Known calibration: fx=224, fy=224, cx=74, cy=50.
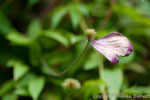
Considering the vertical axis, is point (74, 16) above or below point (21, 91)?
above

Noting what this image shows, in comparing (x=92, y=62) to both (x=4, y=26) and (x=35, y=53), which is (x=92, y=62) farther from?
(x=4, y=26)

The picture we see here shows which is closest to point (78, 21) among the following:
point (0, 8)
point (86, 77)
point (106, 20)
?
point (106, 20)

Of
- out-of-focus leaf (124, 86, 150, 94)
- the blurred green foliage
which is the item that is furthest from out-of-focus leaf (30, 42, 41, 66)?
out-of-focus leaf (124, 86, 150, 94)

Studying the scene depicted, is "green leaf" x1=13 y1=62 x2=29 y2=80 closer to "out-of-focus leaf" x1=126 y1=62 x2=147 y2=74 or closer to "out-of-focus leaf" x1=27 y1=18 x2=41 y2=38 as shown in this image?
"out-of-focus leaf" x1=27 y1=18 x2=41 y2=38

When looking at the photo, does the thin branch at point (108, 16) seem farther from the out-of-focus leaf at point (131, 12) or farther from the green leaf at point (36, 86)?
the green leaf at point (36, 86)

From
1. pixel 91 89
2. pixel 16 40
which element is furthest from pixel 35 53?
pixel 91 89

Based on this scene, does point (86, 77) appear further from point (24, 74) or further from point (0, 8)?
point (0, 8)

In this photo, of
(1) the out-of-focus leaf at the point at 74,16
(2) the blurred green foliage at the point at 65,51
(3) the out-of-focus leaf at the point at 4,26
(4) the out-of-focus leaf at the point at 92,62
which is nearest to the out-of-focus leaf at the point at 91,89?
(2) the blurred green foliage at the point at 65,51
